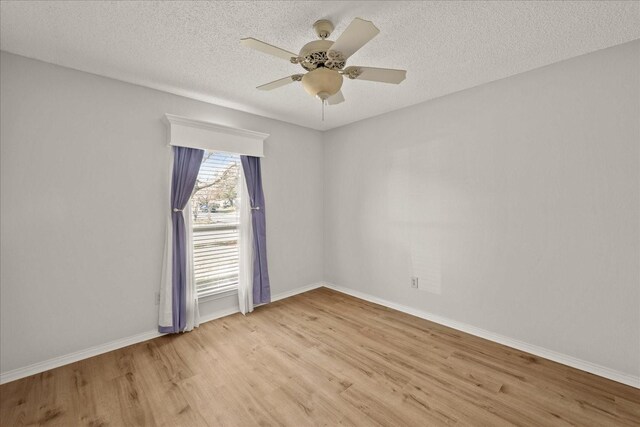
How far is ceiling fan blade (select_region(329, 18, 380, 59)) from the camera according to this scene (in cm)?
142

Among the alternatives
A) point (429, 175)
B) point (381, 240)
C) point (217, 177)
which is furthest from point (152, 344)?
point (429, 175)

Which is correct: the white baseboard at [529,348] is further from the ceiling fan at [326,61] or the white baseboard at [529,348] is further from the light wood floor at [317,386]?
the ceiling fan at [326,61]

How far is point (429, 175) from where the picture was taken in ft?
10.7

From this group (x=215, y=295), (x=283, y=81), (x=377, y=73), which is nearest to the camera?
(x=377, y=73)

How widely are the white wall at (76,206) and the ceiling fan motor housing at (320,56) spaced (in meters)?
1.91

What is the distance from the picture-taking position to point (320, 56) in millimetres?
1786

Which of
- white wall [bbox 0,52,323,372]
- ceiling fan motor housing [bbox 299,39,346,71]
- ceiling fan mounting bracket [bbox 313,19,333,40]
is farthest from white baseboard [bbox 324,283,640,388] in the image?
ceiling fan mounting bracket [bbox 313,19,333,40]

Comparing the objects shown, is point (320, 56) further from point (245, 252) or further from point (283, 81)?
point (245, 252)

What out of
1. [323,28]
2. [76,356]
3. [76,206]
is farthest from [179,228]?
[323,28]

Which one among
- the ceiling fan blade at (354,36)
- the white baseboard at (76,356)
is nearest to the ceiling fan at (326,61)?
the ceiling fan blade at (354,36)

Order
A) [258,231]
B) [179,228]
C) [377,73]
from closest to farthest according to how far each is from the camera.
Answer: [377,73]
[179,228]
[258,231]

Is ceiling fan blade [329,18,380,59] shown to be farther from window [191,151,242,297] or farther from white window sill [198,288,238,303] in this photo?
white window sill [198,288,238,303]

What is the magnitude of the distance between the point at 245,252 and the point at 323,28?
262 centimetres

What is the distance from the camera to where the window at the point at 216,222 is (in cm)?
318
